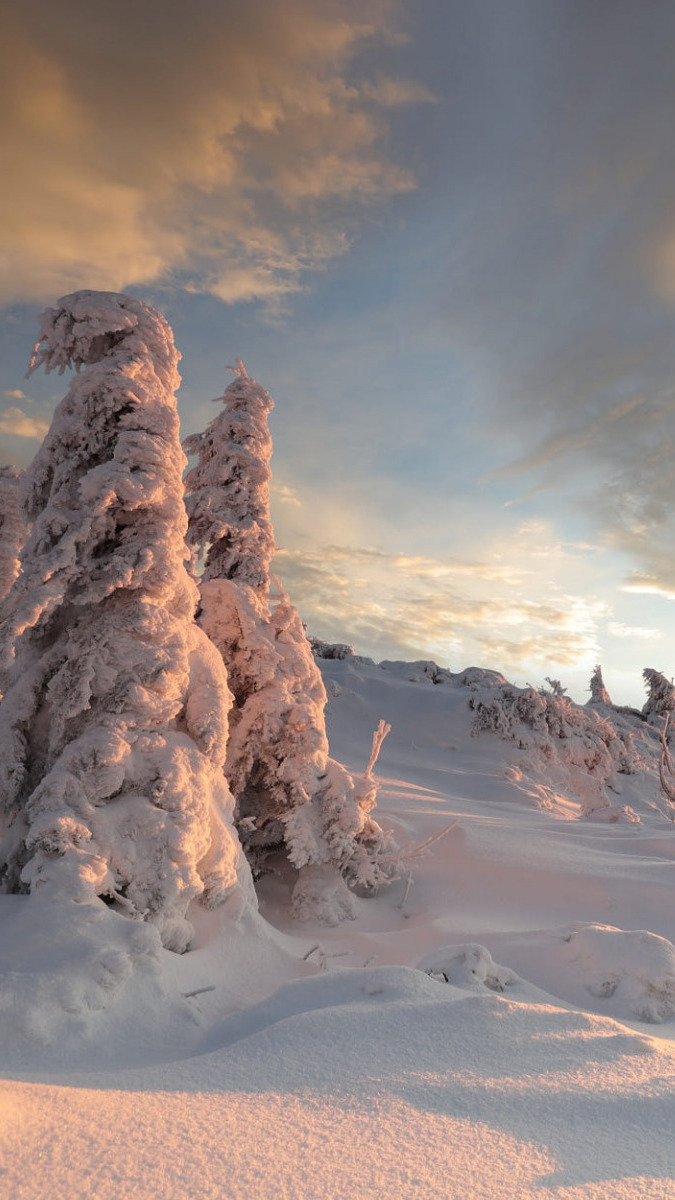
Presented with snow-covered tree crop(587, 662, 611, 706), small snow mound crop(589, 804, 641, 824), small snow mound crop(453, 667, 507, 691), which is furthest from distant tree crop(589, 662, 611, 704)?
small snow mound crop(589, 804, 641, 824)

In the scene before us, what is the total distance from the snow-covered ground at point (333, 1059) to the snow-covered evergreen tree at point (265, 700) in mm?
691

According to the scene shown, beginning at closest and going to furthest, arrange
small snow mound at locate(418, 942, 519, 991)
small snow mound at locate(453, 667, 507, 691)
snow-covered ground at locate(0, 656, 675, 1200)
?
snow-covered ground at locate(0, 656, 675, 1200)
small snow mound at locate(418, 942, 519, 991)
small snow mound at locate(453, 667, 507, 691)

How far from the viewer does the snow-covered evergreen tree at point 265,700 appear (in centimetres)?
761

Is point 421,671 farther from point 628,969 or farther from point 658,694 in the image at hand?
point 628,969

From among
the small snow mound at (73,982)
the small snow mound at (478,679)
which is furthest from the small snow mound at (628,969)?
the small snow mound at (478,679)

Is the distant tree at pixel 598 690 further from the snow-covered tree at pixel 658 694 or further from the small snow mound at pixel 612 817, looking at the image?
A: the small snow mound at pixel 612 817

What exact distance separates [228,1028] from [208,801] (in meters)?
1.90

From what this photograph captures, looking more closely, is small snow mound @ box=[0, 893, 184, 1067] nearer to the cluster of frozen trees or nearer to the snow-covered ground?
the snow-covered ground

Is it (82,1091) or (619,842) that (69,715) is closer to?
(82,1091)

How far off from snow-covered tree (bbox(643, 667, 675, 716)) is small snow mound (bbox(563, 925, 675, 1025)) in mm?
32741

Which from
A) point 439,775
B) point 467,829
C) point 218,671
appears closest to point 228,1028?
point 218,671

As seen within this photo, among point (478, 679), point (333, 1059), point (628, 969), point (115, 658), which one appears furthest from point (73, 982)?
point (478, 679)

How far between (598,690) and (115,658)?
129 ft

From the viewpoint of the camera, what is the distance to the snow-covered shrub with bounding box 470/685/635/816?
2391 cm
